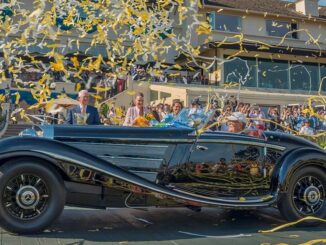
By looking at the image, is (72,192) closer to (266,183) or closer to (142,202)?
(142,202)

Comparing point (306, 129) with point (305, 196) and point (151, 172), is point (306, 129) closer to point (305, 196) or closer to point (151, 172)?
point (305, 196)

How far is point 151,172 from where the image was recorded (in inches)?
196

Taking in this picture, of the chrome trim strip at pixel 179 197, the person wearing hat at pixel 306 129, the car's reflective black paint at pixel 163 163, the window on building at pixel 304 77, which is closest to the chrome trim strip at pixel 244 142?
the car's reflective black paint at pixel 163 163

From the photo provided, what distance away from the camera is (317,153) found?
5562 mm

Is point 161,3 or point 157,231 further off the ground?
point 161,3

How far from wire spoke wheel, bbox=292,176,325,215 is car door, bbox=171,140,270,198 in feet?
1.31

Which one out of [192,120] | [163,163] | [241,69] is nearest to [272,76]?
[241,69]

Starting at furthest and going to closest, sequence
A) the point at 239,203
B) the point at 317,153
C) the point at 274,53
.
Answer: the point at 274,53 → the point at 317,153 → the point at 239,203

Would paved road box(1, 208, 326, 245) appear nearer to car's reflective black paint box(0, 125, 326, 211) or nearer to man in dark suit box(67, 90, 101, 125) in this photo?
car's reflective black paint box(0, 125, 326, 211)

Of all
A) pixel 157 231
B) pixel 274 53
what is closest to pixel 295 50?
pixel 274 53

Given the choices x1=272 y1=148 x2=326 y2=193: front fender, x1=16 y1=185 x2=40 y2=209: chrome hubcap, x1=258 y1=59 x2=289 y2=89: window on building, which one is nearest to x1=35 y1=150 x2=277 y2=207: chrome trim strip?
x1=272 y1=148 x2=326 y2=193: front fender

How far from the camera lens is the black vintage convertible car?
4594 mm

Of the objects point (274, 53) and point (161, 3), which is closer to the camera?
point (161, 3)

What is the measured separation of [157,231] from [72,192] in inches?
41.0
